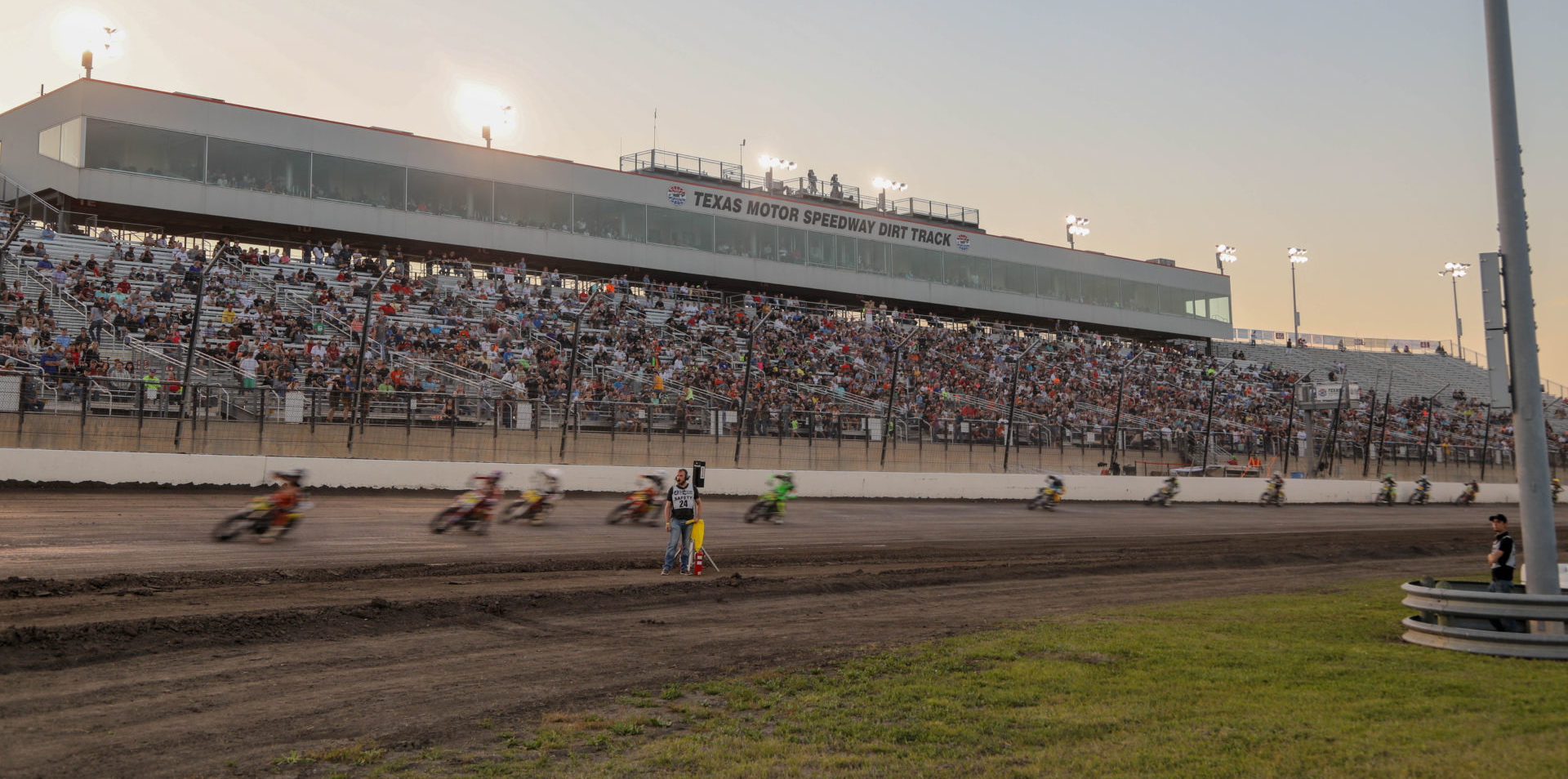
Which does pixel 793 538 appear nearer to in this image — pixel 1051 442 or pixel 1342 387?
pixel 1051 442

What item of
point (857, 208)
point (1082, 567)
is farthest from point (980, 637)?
point (857, 208)

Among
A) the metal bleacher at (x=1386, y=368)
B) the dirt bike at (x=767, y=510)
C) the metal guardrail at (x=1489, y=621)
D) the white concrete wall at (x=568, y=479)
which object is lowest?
the metal guardrail at (x=1489, y=621)

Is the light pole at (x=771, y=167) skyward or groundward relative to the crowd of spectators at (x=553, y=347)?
skyward

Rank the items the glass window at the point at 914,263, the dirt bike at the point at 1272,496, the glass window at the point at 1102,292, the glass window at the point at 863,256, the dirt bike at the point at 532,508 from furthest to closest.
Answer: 1. the glass window at the point at 1102,292
2. the glass window at the point at 914,263
3. the glass window at the point at 863,256
4. the dirt bike at the point at 1272,496
5. the dirt bike at the point at 532,508

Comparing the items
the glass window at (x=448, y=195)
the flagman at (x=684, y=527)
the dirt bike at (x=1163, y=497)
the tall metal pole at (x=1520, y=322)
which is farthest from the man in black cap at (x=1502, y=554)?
the glass window at (x=448, y=195)

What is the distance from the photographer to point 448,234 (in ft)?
147

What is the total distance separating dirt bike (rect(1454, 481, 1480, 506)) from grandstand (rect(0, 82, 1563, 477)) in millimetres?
2953

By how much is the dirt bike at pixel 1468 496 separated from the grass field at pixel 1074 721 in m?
42.8

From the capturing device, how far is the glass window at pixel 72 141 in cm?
3788

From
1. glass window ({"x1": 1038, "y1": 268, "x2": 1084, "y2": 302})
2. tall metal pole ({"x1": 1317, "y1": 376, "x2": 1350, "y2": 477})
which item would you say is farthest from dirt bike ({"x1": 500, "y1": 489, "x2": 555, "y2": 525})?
glass window ({"x1": 1038, "y1": 268, "x2": 1084, "y2": 302})

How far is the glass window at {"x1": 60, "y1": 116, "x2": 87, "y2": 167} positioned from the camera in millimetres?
37875

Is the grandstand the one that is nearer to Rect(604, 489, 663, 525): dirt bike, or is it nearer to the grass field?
Rect(604, 489, 663, 525): dirt bike

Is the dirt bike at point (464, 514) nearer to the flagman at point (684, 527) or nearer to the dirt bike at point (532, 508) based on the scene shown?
the dirt bike at point (532, 508)

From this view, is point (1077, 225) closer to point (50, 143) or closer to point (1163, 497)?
point (1163, 497)
